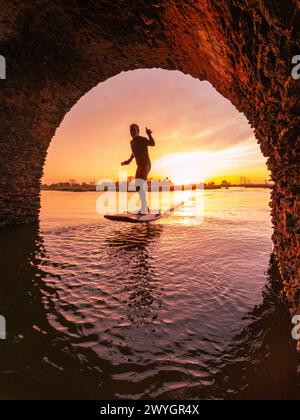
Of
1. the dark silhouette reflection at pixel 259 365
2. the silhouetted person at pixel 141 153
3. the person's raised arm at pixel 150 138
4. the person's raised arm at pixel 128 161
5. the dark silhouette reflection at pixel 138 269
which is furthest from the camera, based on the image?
the person's raised arm at pixel 128 161

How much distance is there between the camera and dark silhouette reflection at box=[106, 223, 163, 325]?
185 centimetres

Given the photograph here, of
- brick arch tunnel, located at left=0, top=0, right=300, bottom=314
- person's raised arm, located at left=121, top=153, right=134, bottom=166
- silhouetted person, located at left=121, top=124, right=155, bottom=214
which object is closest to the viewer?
brick arch tunnel, located at left=0, top=0, right=300, bottom=314

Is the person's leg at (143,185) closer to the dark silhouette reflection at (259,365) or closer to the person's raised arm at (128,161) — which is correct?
the person's raised arm at (128,161)

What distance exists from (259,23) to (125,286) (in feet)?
6.59

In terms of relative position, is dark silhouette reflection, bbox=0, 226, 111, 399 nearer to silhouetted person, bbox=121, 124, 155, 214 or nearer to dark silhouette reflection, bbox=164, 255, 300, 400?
dark silhouette reflection, bbox=164, 255, 300, 400

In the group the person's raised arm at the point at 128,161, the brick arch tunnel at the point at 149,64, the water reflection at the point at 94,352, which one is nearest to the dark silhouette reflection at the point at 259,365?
the water reflection at the point at 94,352

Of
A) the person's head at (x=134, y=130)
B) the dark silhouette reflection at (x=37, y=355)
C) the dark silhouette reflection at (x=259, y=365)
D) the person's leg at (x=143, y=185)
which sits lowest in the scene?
the dark silhouette reflection at (x=259, y=365)

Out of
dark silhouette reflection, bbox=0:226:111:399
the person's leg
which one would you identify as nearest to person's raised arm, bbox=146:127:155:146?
the person's leg

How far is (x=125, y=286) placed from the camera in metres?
2.28

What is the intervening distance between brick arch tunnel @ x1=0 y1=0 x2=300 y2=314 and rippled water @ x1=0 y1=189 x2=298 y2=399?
408 millimetres

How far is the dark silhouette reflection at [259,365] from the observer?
112cm

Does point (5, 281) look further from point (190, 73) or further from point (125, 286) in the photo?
point (190, 73)

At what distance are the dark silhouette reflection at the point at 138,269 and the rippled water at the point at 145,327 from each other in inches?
0.5

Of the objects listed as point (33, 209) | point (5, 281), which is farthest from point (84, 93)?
point (5, 281)
